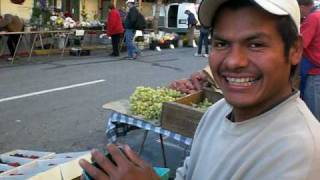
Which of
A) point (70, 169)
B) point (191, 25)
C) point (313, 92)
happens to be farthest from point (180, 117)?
point (191, 25)

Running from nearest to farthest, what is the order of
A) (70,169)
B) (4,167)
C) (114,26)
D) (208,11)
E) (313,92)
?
(208,11)
(70,169)
(4,167)
(313,92)
(114,26)

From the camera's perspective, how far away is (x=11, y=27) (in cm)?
1236

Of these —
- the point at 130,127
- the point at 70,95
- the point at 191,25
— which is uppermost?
the point at 191,25

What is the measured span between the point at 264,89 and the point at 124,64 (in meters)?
11.8

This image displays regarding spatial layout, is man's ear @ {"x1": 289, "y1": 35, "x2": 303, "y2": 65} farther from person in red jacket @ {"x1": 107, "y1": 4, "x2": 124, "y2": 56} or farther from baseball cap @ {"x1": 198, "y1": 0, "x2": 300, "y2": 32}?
person in red jacket @ {"x1": 107, "y1": 4, "x2": 124, "y2": 56}

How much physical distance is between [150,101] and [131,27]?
1047 centimetres

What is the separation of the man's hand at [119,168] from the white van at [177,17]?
20211 millimetres

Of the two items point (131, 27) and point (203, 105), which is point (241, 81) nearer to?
point (203, 105)

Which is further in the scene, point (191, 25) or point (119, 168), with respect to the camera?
point (191, 25)

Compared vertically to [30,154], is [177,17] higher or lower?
higher

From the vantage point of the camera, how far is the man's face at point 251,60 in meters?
1.25

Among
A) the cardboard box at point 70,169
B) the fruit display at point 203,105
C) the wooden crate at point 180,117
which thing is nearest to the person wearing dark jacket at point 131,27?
the fruit display at point 203,105

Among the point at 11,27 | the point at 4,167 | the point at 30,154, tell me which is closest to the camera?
the point at 4,167

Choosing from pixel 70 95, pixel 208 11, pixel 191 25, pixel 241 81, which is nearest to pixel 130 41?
pixel 191 25
